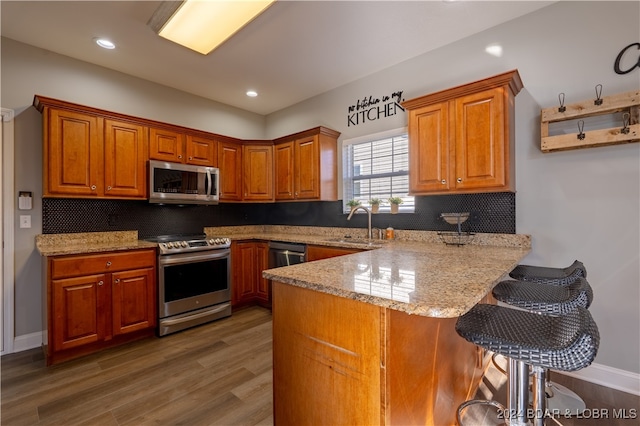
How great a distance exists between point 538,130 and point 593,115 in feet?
1.10

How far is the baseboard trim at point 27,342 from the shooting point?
269cm

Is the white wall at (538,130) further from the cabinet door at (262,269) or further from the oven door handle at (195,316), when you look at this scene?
the cabinet door at (262,269)

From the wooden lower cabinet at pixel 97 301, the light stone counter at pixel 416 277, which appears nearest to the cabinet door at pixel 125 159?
the wooden lower cabinet at pixel 97 301

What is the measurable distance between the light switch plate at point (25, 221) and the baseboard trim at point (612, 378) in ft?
15.9

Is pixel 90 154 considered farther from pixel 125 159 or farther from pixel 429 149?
pixel 429 149

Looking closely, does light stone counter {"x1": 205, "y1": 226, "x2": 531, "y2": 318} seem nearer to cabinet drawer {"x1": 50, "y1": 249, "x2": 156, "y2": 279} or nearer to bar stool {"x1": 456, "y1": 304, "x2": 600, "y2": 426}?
bar stool {"x1": 456, "y1": 304, "x2": 600, "y2": 426}

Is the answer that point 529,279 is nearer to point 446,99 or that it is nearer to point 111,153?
point 446,99

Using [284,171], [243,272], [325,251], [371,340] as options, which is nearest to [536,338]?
[371,340]

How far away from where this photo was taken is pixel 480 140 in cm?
236

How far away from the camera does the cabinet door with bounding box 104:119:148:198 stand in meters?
2.99

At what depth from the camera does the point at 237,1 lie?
202 centimetres

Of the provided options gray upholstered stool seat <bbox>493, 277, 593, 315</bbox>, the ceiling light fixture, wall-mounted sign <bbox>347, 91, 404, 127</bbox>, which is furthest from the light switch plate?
gray upholstered stool seat <bbox>493, 277, 593, 315</bbox>

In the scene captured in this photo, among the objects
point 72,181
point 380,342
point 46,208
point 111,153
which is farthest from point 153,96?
point 380,342

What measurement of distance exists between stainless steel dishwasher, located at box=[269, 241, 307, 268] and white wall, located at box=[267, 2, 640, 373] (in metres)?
2.12
